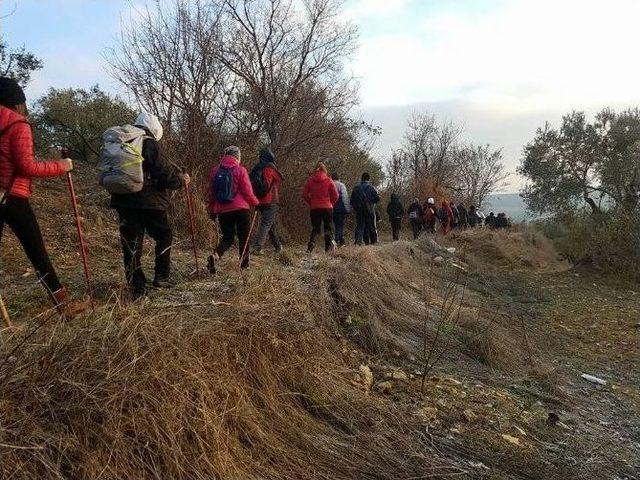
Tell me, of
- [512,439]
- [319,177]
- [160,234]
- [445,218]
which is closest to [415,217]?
[445,218]

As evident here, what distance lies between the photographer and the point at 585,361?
7.47 meters

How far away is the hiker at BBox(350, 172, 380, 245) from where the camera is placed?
1330 centimetres

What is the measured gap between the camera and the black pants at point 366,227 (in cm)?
1343

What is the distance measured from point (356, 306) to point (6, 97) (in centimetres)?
353

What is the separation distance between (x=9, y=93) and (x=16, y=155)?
1.45ft

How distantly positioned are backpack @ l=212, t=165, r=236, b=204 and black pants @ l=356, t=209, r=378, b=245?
703cm

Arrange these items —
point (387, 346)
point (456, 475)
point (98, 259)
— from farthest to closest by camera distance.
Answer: point (98, 259) < point (387, 346) < point (456, 475)

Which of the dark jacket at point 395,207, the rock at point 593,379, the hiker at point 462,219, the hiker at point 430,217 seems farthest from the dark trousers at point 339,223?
the hiker at point 462,219

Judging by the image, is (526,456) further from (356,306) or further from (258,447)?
(356,306)

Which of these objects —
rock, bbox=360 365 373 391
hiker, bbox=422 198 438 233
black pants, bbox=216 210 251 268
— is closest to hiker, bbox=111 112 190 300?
black pants, bbox=216 210 251 268

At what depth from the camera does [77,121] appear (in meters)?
17.1

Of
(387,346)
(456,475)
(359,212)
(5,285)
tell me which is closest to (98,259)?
(5,285)

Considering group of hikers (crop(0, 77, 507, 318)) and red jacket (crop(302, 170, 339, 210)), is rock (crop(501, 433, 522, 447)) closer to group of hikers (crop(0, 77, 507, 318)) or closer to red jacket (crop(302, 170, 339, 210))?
group of hikers (crop(0, 77, 507, 318))

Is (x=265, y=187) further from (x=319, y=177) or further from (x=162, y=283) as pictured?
(x=162, y=283)
